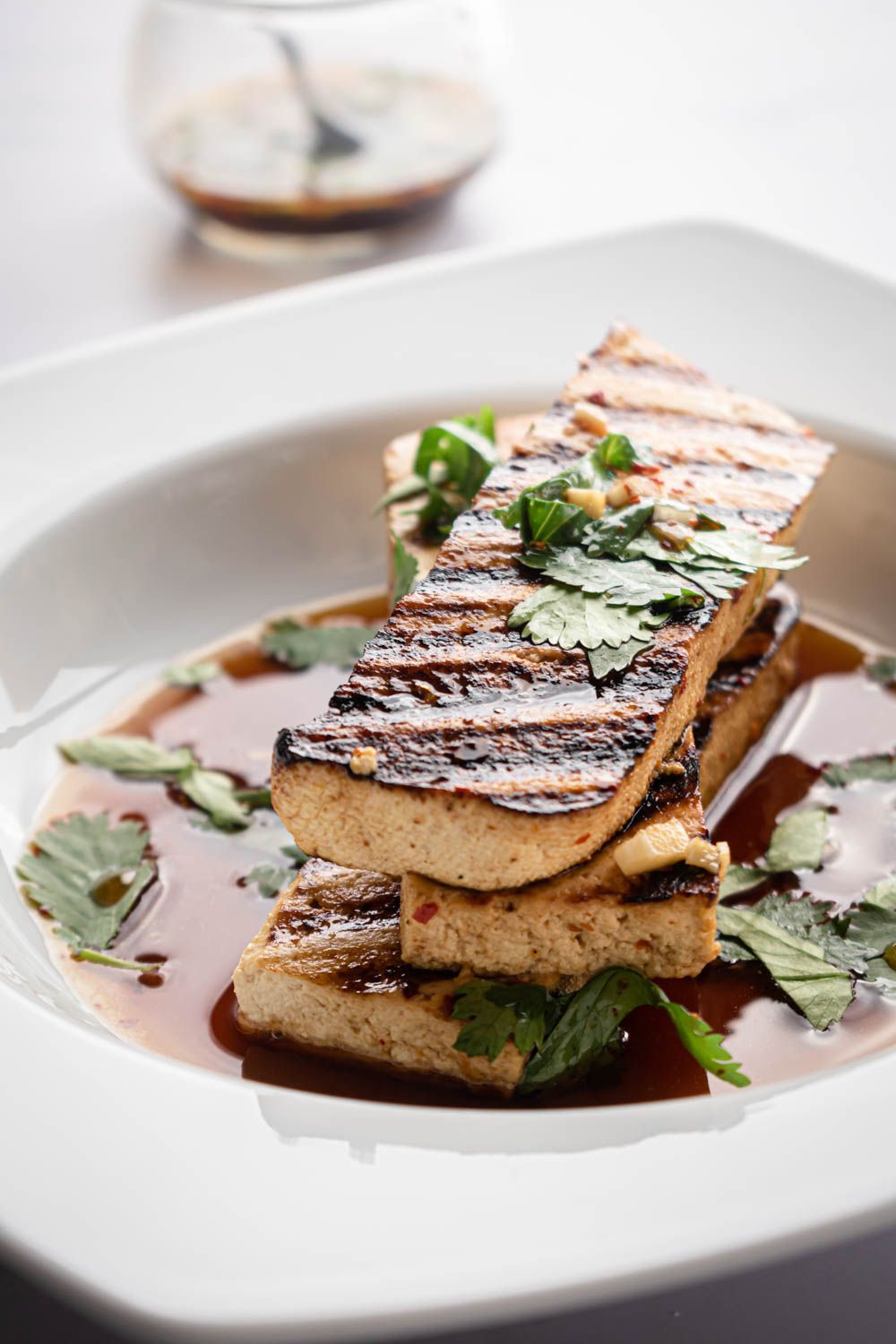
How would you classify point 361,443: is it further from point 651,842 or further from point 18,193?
point 18,193

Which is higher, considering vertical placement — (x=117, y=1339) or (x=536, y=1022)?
(x=536, y=1022)

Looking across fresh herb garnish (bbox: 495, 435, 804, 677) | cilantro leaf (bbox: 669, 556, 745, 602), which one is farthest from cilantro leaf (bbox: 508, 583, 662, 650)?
cilantro leaf (bbox: 669, 556, 745, 602)

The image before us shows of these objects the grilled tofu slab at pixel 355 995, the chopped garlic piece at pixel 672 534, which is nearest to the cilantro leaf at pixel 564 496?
the chopped garlic piece at pixel 672 534

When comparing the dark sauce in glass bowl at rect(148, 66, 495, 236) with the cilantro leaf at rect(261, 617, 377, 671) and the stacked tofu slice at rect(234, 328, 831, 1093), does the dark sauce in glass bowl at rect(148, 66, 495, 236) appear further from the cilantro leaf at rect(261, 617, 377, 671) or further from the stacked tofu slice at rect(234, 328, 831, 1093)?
the stacked tofu slice at rect(234, 328, 831, 1093)

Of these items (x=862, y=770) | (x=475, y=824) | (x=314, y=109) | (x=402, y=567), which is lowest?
(x=862, y=770)

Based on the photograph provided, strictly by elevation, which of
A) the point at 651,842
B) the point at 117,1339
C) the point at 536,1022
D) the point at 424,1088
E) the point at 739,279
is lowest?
the point at 117,1339

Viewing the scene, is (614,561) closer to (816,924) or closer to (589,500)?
(589,500)

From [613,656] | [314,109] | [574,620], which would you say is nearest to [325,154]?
[314,109]

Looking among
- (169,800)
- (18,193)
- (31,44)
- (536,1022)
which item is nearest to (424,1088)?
(536,1022)
